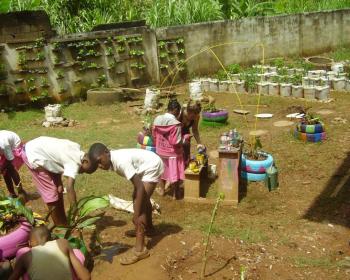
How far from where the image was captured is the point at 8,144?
6.25m

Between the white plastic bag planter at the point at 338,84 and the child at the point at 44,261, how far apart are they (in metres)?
10.4

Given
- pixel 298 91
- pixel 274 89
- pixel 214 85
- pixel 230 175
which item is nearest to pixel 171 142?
pixel 230 175

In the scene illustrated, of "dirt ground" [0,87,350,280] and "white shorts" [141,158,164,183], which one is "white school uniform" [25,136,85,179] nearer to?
"white shorts" [141,158,164,183]

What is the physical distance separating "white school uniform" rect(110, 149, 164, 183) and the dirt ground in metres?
0.86

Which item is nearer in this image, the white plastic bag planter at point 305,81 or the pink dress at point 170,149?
the pink dress at point 170,149

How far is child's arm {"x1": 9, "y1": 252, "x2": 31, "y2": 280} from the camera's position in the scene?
3654 mm

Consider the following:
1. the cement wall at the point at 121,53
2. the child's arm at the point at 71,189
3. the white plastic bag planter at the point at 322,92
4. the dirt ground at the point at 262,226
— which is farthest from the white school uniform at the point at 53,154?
the white plastic bag planter at the point at 322,92

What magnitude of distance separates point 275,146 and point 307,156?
2.57 feet

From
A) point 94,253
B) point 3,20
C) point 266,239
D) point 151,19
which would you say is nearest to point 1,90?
point 3,20

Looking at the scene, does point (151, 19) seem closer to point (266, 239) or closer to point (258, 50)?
point (258, 50)

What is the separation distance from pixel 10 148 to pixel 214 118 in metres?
4.77

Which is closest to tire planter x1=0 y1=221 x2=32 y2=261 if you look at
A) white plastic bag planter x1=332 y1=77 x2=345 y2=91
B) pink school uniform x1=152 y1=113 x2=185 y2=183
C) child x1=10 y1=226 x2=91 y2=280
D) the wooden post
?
child x1=10 y1=226 x2=91 y2=280

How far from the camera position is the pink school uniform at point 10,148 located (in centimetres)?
622

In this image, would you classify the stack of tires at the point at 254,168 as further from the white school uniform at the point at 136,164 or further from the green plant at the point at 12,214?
the green plant at the point at 12,214
